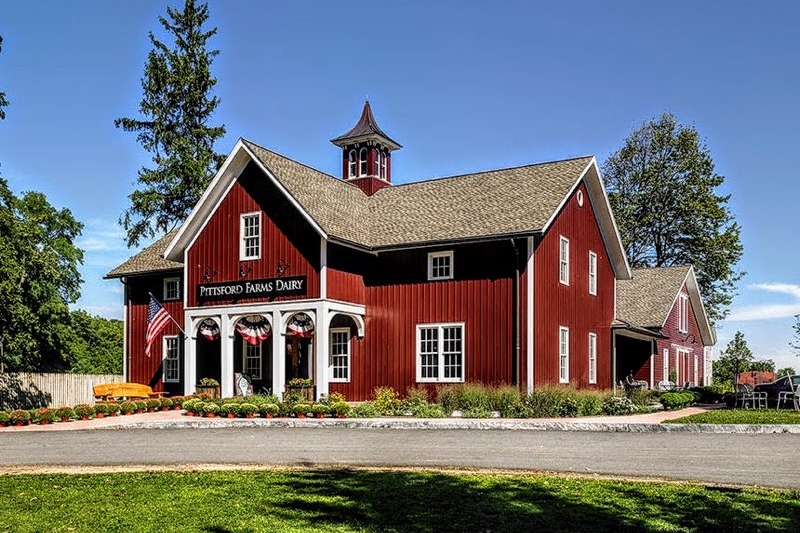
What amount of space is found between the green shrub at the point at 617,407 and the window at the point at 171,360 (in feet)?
53.5

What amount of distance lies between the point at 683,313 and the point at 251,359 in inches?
912

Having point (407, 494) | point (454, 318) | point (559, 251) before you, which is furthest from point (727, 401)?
point (407, 494)

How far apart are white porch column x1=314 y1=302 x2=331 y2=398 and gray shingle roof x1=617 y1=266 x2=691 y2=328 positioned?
58.1 ft

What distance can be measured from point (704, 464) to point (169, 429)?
13.1 metres

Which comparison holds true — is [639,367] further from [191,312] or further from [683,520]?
[683,520]

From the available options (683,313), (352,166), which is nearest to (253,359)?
(352,166)

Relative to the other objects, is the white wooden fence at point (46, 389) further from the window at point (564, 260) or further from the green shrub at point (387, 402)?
the window at point (564, 260)

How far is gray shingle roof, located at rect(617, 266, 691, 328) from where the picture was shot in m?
40.1

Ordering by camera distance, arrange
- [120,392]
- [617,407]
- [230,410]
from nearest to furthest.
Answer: [230,410] < [617,407] < [120,392]

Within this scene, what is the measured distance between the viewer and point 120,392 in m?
31.0

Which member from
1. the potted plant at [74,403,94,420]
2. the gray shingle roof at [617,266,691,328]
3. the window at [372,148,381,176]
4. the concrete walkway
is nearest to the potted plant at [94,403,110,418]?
the potted plant at [74,403,94,420]

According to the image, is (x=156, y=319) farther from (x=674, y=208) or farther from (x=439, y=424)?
(x=674, y=208)

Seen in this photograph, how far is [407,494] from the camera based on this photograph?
1065 cm

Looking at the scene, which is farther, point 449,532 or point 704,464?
point 704,464
